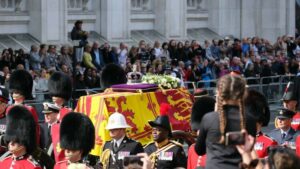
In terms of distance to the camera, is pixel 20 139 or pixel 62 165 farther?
pixel 20 139

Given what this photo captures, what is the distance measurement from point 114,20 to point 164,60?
4354 millimetres

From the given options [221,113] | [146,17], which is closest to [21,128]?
[221,113]

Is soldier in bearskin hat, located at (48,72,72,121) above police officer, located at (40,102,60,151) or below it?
above

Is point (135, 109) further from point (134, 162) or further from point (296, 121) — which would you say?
point (134, 162)

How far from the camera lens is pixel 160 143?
1179cm

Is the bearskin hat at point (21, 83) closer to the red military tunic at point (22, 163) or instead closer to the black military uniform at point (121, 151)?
A: the black military uniform at point (121, 151)

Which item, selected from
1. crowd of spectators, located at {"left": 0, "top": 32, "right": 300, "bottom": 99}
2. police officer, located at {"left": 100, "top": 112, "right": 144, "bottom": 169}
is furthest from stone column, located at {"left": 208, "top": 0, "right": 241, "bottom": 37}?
police officer, located at {"left": 100, "top": 112, "right": 144, "bottom": 169}

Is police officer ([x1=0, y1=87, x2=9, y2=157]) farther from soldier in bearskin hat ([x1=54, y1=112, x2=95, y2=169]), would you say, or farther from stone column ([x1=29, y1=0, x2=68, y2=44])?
stone column ([x1=29, y1=0, x2=68, y2=44])

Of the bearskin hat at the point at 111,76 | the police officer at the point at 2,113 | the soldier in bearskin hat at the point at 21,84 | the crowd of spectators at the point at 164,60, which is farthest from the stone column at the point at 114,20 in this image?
the police officer at the point at 2,113

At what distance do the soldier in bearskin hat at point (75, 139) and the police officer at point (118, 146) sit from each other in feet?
5.52

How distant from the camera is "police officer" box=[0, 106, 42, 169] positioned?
966 centimetres

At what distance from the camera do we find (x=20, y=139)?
9.99 m

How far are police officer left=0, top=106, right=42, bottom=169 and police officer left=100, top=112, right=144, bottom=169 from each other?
1.62 m

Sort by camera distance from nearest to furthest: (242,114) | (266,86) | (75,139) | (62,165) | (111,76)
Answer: (242,114) → (62,165) → (75,139) → (111,76) → (266,86)
